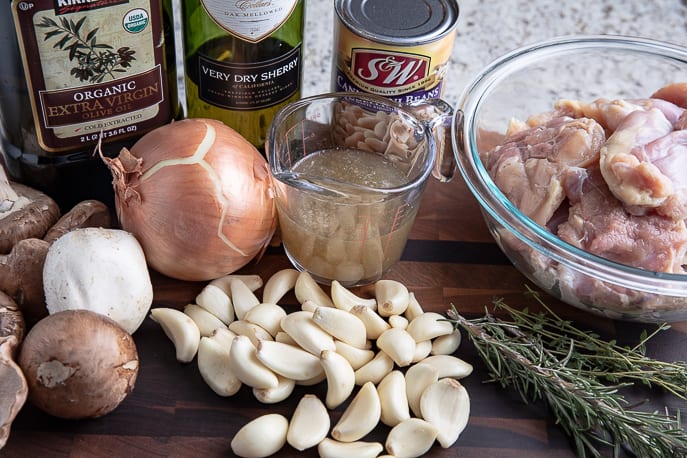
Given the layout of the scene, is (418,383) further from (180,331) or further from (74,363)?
(74,363)

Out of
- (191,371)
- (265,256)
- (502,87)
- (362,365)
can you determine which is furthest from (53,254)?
(502,87)

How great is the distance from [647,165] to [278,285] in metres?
0.63

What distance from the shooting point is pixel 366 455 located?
123cm

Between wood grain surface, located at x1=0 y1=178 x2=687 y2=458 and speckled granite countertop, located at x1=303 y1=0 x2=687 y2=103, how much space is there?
79 cm

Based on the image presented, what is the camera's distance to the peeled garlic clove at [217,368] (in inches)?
51.8

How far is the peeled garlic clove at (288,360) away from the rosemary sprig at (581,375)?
0.25 metres

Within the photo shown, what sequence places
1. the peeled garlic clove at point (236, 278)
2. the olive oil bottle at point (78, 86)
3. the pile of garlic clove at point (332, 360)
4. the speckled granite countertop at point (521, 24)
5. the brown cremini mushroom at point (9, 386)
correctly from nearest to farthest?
the brown cremini mushroom at point (9, 386)
the pile of garlic clove at point (332, 360)
the olive oil bottle at point (78, 86)
the peeled garlic clove at point (236, 278)
the speckled granite countertop at point (521, 24)

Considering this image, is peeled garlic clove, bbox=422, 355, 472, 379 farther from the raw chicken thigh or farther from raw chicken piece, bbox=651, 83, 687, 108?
raw chicken piece, bbox=651, 83, 687, 108

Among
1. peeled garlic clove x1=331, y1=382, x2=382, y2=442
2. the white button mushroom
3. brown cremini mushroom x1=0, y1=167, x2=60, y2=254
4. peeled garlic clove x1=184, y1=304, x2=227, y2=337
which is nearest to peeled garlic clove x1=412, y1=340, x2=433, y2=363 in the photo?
peeled garlic clove x1=331, y1=382, x2=382, y2=442

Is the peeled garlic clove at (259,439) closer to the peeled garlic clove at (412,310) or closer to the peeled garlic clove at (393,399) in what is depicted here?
the peeled garlic clove at (393,399)

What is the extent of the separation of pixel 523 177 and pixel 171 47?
0.68 meters

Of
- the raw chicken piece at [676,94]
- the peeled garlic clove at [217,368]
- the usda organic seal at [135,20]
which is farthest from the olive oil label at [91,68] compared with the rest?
the raw chicken piece at [676,94]

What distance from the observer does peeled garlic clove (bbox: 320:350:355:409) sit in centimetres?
129

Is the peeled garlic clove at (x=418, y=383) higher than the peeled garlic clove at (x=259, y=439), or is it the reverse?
the peeled garlic clove at (x=418, y=383)
